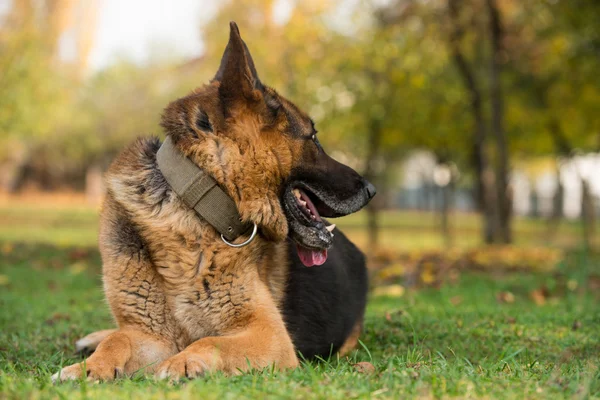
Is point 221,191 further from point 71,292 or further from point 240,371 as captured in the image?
point 71,292

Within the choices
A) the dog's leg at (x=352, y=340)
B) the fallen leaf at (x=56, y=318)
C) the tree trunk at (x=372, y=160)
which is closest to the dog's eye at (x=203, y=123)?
the dog's leg at (x=352, y=340)

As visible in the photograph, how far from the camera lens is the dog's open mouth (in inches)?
162

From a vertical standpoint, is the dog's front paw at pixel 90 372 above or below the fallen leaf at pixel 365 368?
above

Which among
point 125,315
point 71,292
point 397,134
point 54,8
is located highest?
point 54,8

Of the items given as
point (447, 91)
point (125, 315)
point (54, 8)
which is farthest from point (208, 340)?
point (54, 8)

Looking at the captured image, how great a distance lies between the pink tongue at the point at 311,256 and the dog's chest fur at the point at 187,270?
0.40 metres

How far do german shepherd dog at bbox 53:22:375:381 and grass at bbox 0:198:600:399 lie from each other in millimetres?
449

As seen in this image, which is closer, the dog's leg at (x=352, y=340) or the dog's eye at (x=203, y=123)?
the dog's eye at (x=203, y=123)

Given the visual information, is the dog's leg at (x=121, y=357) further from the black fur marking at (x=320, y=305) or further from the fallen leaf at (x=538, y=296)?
the fallen leaf at (x=538, y=296)

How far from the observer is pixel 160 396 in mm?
2613

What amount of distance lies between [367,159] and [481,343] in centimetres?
1299

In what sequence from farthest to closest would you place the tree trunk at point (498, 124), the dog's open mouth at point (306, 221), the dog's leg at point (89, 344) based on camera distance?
1. the tree trunk at point (498, 124)
2. the dog's leg at point (89, 344)
3. the dog's open mouth at point (306, 221)

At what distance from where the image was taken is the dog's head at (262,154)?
12.8 feet

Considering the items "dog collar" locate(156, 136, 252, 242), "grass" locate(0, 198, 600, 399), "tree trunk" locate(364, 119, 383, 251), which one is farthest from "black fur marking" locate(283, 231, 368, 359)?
"tree trunk" locate(364, 119, 383, 251)
